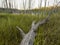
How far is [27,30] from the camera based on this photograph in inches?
246

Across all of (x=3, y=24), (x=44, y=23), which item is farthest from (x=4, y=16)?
(x=44, y=23)

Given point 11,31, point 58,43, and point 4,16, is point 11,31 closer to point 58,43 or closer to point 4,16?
point 4,16

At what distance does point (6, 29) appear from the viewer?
20.4ft

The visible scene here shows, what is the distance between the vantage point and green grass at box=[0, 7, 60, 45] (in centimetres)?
582

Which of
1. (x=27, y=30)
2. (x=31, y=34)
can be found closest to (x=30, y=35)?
(x=31, y=34)

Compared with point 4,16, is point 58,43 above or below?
below

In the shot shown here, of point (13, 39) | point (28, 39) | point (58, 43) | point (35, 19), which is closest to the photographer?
point (28, 39)

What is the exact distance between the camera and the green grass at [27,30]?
582 centimetres

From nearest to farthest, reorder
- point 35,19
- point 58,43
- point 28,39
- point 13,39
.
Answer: point 28,39, point 58,43, point 13,39, point 35,19

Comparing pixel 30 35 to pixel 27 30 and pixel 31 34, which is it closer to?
pixel 31 34

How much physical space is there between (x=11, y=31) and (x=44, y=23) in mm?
1166

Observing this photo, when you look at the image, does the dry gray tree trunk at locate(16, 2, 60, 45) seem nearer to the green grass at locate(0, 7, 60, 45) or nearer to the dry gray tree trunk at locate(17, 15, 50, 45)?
the dry gray tree trunk at locate(17, 15, 50, 45)

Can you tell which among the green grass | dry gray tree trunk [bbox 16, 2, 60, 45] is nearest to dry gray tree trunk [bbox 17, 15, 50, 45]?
dry gray tree trunk [bbox 16, 2, 60, 45]

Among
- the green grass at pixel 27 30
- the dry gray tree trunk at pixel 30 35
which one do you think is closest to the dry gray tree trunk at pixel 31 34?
the dry gray tree trunk at pixel 30 35
